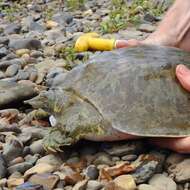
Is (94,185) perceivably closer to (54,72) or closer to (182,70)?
(182,70)

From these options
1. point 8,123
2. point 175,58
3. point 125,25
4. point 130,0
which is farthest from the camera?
point 130,0

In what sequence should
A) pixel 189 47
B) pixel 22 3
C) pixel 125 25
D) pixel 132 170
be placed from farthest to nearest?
1. pixel 22 3
2. pixel 125 25
3. pixel 189 47
4. pixel 132 170

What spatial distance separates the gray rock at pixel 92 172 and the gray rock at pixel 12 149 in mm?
469

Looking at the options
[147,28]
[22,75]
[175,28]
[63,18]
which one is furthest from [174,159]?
[63,18]

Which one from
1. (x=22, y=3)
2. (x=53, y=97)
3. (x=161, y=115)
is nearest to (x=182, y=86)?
→ (x=161, y=115)

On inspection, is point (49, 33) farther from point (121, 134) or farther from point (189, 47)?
point (121, 134)

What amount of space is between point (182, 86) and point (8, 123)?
1195mm

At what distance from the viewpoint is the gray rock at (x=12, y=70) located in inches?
180

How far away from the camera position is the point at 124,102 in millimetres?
2990

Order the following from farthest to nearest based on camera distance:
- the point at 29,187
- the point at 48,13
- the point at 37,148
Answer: the point at 48,13 → the point at 37,148 → the point at 29,187

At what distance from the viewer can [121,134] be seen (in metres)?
2.93

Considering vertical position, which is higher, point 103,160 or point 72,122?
point 72,122

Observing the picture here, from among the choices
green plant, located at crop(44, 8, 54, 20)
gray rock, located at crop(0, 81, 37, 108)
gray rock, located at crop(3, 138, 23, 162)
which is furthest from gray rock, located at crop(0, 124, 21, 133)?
green plant, located at crop(44, 8, 54, 20)

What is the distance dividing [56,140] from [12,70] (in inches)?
69.1
